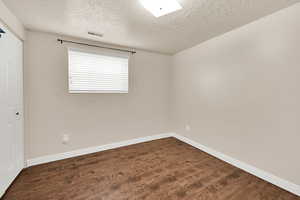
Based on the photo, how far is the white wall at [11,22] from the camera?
4.76 feet

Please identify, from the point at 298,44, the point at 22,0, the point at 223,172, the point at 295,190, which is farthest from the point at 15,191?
the point at 298,44

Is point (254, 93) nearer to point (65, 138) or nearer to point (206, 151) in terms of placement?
point (206, 151)

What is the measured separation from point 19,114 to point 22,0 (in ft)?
4.69

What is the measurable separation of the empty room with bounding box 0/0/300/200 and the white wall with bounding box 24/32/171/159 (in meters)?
0.02

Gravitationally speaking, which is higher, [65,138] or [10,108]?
[10,108]

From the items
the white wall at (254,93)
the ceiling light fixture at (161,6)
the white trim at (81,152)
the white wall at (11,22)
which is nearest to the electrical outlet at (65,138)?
the white trim at (81,152)

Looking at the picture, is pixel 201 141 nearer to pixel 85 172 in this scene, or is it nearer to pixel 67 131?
pixel 85 172

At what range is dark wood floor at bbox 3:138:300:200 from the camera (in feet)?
5.15

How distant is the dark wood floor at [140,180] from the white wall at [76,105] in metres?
0.41

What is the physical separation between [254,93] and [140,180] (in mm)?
2082

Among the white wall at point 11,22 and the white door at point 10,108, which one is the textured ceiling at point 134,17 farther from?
the white door at point 10,108

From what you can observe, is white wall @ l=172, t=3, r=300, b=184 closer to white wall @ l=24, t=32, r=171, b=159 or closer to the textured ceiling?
the textured ceiling

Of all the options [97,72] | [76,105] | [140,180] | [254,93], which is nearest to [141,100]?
[97,72]

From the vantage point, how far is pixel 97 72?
2.61 meters
